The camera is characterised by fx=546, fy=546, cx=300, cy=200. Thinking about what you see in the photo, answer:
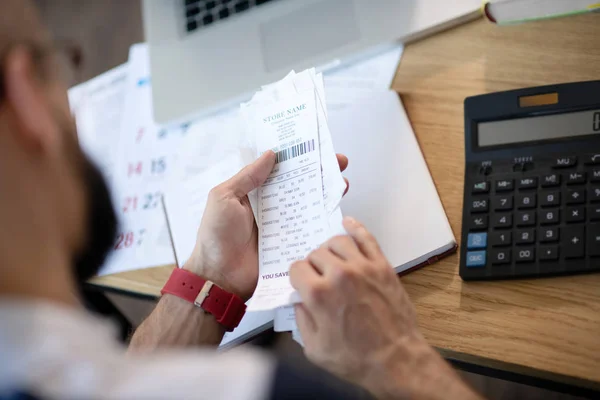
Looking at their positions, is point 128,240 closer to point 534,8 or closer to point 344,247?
point 344,247

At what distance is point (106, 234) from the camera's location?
467mm

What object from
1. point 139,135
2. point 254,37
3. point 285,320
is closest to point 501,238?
point 285,320

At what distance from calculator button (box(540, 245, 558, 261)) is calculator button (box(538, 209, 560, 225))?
0.08 feet

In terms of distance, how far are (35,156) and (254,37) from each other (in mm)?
507

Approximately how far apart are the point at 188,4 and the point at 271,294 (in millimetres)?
544

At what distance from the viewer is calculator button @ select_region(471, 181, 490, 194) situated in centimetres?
56

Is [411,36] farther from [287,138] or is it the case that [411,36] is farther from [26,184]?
[26,184]

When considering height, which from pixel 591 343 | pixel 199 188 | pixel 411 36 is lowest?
pixel 591 343

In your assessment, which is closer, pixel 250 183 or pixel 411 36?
pixel 250 183

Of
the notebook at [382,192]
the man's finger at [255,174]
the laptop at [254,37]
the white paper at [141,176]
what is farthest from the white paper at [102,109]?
the man's finger at [255,174]

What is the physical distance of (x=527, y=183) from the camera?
539mm

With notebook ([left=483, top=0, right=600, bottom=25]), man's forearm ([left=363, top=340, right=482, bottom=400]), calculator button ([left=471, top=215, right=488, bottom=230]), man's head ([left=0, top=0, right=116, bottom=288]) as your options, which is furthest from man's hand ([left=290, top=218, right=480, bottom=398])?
notebook ([left=483, top=0, right=600, bottom=25])

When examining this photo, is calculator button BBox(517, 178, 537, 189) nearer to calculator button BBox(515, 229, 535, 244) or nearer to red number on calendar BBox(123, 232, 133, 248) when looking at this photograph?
calculator button BBox(515, 229, 535, 244)

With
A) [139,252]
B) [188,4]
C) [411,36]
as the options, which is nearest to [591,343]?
[411,36]
